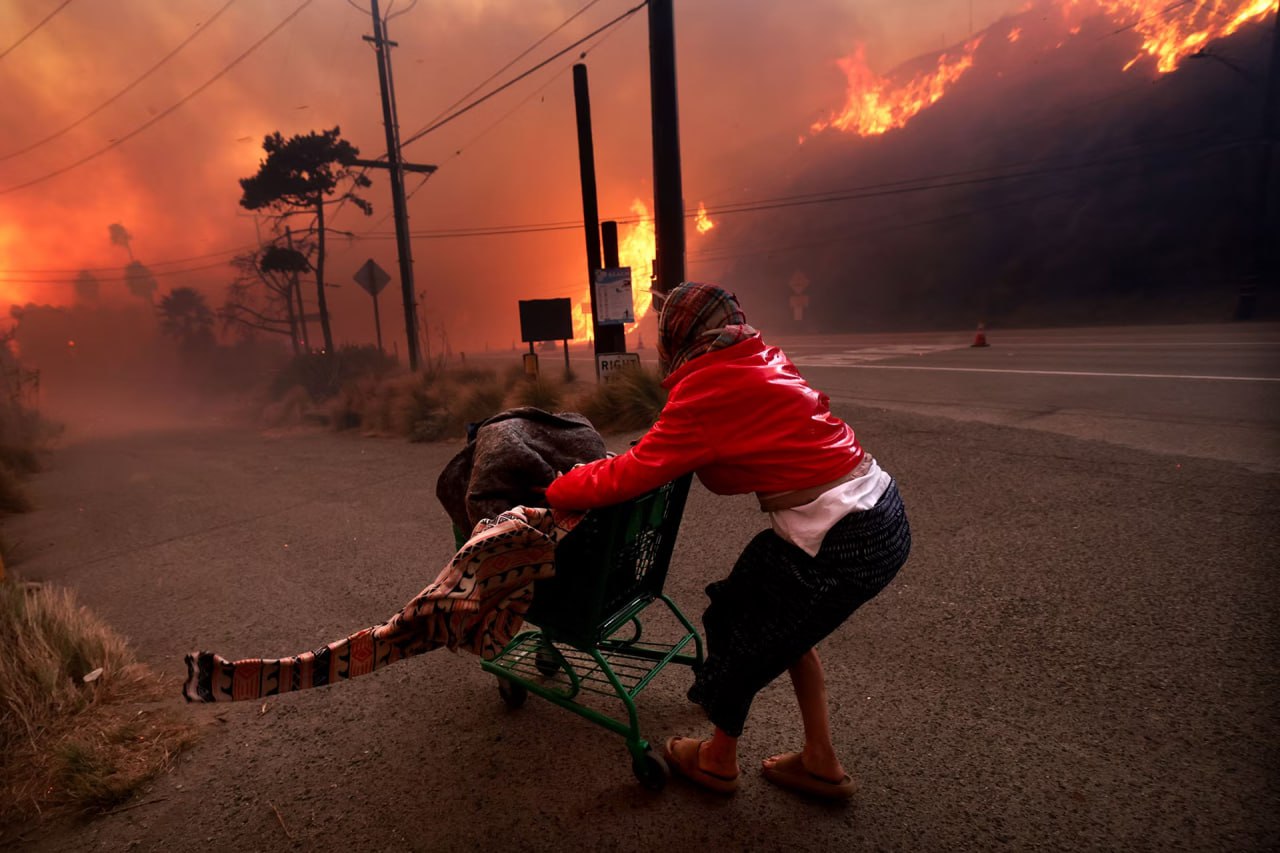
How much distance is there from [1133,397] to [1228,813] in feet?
27.6

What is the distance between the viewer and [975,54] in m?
59.6

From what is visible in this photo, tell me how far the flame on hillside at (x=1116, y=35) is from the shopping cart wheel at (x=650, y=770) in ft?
128

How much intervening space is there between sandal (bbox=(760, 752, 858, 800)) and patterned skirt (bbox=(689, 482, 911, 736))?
0.96ft

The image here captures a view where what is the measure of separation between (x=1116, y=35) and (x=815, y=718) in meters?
62.0

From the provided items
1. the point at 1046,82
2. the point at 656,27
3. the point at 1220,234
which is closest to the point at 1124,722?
the point at 656,27

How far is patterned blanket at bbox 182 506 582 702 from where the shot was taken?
1813mm

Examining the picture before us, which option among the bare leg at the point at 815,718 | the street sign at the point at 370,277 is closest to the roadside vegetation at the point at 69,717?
the bare leg at the point at 815,718

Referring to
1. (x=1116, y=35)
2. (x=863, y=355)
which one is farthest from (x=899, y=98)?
(x=863, y=355)

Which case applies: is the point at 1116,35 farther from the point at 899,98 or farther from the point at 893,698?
the point at 893,698

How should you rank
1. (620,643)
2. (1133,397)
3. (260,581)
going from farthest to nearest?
1. (1133,397)
2. (260,581)
3. (620,643)

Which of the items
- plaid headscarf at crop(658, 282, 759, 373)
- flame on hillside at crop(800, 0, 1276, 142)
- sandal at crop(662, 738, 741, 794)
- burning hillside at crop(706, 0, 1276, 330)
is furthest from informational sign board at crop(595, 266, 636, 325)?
flame on hillside at crop(800, 0, 1276, 142)

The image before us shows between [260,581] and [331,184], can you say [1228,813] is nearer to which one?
[260,581]

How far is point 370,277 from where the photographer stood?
17250 mm

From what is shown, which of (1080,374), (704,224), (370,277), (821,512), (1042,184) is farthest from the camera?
(704,224)
